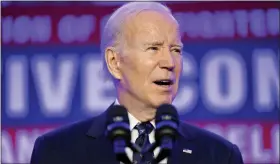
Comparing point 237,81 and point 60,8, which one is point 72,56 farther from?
point 237,81

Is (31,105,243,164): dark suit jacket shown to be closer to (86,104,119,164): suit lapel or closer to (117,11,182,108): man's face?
(86,104,119,164): suit lapel

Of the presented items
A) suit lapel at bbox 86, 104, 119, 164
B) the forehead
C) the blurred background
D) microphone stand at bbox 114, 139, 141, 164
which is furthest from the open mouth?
the blurred background

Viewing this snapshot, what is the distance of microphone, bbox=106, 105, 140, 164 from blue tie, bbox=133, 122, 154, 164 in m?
0.02

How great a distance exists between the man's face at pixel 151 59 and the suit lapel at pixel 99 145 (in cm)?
13

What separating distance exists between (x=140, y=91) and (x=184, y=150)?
199 mm

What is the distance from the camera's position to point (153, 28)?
170 cm

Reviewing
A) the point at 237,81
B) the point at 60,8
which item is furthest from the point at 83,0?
the point at 237,81

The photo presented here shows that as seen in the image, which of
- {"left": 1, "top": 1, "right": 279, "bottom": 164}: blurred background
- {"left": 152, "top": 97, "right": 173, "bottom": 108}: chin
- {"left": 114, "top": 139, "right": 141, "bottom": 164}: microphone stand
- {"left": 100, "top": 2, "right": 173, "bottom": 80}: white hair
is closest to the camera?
{"left": 114, "top": 139, "right": 141, "bottom": 164}: microphone stand

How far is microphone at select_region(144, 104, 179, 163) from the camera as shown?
4.19ft

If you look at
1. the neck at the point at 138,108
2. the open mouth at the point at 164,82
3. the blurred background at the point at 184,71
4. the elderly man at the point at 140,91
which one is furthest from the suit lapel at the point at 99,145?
the blurred background at the point at 184,71

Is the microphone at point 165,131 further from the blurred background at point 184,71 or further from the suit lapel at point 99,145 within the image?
the blurred background at point 184,71

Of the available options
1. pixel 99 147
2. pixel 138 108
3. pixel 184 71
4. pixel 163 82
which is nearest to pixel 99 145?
pixel 99 147

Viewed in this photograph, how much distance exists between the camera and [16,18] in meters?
3.04

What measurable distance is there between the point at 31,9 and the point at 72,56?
1.01 feet
